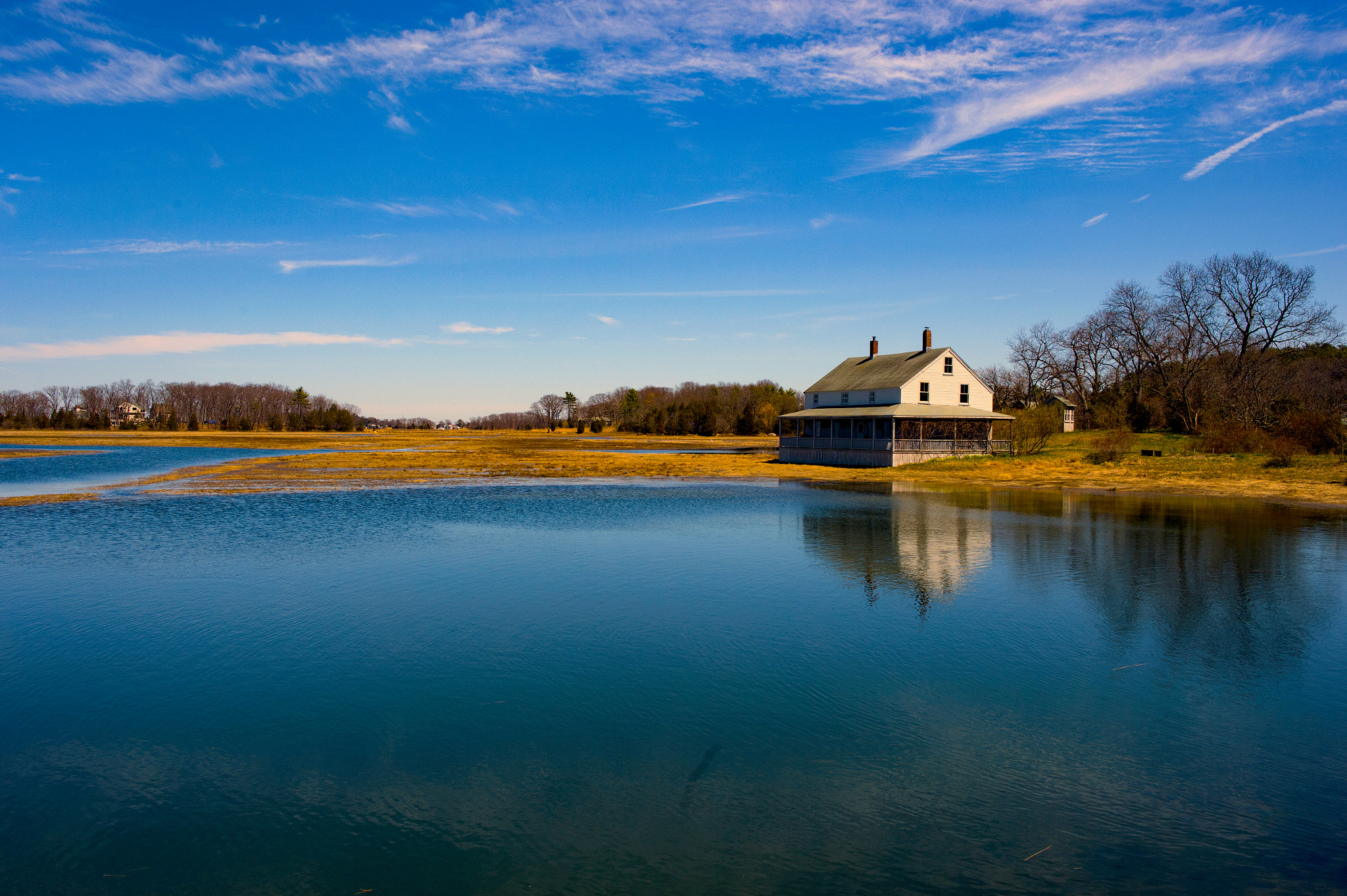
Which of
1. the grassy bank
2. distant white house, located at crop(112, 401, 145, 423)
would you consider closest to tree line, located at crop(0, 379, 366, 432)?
distant white house, located at crop(112, 401, 145, 423)

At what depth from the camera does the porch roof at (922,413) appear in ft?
163

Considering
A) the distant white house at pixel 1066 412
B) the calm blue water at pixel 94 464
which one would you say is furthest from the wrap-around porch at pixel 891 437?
the calm blue water at pixel 94 464

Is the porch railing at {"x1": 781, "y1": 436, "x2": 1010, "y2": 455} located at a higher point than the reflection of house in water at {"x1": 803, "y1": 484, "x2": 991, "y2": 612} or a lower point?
higher

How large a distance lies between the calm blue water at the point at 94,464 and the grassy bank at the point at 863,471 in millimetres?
3317

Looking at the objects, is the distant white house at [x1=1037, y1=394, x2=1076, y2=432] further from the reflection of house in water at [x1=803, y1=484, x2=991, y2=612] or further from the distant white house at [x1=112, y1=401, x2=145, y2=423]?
the distant white house at [x1=112, y1=401, x2=145, y2=423]

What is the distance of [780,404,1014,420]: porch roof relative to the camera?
163 ft

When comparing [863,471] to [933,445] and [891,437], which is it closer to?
[891,437]

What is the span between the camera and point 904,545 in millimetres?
22203

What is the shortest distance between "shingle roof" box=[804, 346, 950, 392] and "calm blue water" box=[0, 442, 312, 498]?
49.3 m

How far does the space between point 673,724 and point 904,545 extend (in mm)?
14728

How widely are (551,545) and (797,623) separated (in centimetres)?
1033

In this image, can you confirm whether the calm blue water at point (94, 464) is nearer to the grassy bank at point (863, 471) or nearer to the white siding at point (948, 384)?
the grassy bank at point (863, 471)

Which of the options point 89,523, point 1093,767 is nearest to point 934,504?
point 1093,767

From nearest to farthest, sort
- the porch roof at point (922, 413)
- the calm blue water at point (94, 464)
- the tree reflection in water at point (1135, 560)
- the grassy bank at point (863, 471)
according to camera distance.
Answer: the tree reflection in water at point (1135, 560) < the grassy bank at point (863, 471) < the calm blue water at point (94, 464) < the porch roof at point (922, 413)
